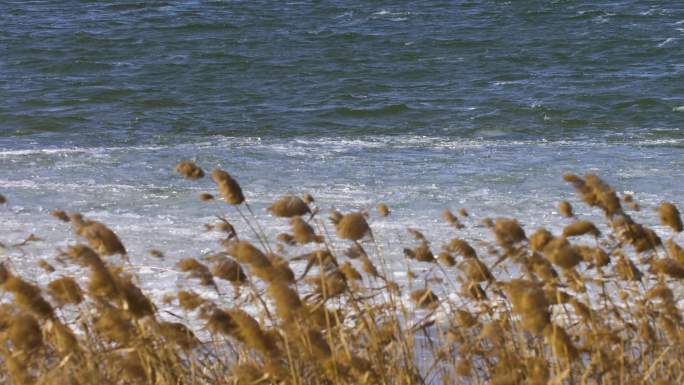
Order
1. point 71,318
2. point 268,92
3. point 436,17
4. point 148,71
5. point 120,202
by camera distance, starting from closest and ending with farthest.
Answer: point 71,318 → point 120,202 → point 268,92 → point 148,71 → point 436,17

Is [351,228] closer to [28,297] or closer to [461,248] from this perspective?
[461,248]

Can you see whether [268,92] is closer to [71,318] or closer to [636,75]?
[636,75]

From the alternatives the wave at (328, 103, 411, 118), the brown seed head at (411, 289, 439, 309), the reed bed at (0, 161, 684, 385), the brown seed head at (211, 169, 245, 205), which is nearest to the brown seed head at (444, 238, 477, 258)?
the reed bed at (0, 161, 684, 385)

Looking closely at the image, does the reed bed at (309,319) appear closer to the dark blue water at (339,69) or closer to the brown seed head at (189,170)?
the brown seed head at (189,170)

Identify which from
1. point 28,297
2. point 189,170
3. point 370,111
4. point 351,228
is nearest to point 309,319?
point 351,228

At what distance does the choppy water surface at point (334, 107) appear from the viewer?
10.6m

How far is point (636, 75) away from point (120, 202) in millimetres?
11425

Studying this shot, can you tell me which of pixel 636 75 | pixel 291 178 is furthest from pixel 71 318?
pixel 636 75

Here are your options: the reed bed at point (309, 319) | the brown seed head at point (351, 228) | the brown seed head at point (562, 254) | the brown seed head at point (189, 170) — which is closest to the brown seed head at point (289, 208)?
the reed bed at point (309, 319)

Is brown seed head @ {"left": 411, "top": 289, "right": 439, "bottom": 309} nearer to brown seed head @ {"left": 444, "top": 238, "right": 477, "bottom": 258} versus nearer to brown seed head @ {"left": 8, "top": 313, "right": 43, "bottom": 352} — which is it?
brown seed head @ {"left": 444, "top": 238, "right": 477, "bottom": 258}

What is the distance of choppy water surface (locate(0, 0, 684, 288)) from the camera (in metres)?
10.6

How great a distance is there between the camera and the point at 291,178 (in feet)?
38.7

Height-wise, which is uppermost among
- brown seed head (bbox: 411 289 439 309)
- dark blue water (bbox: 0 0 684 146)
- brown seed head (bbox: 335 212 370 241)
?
brown seed head (bbox: 335 212 370 241)

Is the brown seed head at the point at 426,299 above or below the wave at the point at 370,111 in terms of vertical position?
above
